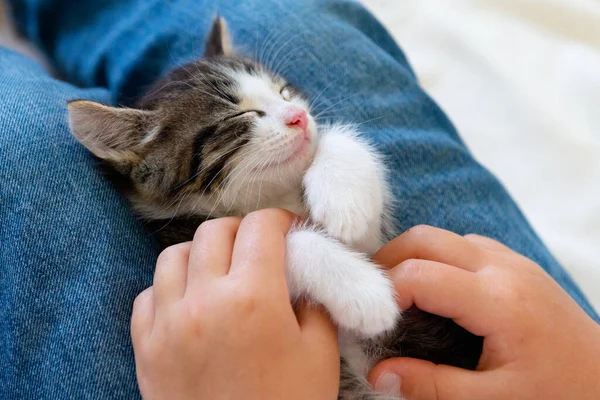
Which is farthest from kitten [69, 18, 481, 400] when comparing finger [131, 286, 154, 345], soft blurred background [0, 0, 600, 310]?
soft blurred background [0, 0, 600, 310]

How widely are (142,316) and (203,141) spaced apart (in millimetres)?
396

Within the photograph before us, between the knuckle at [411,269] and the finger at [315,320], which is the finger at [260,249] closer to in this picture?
the finger at [315,320]

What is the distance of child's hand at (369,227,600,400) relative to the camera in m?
0.81

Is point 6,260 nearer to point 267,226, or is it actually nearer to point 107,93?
point 267,226

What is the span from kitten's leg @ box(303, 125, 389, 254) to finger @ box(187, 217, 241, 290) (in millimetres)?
170

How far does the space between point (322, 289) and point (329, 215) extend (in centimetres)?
14

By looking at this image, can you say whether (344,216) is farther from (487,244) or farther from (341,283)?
(487,244)

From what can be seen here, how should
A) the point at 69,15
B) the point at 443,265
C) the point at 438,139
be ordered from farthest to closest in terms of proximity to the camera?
the point at 69,15, the point at 438,139, the point at 443,265

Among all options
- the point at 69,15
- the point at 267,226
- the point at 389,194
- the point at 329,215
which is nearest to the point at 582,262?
the point at 389,194

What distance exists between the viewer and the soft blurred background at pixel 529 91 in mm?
1555

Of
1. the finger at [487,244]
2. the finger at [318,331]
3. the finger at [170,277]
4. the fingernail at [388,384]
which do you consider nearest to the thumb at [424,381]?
the fingernail at [388,384]

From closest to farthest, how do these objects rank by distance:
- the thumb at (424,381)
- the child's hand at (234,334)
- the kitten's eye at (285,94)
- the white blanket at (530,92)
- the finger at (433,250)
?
the child's hand at (234,334) → the thumb at (424,381) → the finger at (433,250) → the kitten's eye at (285,94) → the white blanket at (530,92)

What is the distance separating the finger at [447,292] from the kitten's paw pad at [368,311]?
0.18ft

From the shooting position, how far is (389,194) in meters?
1.09
